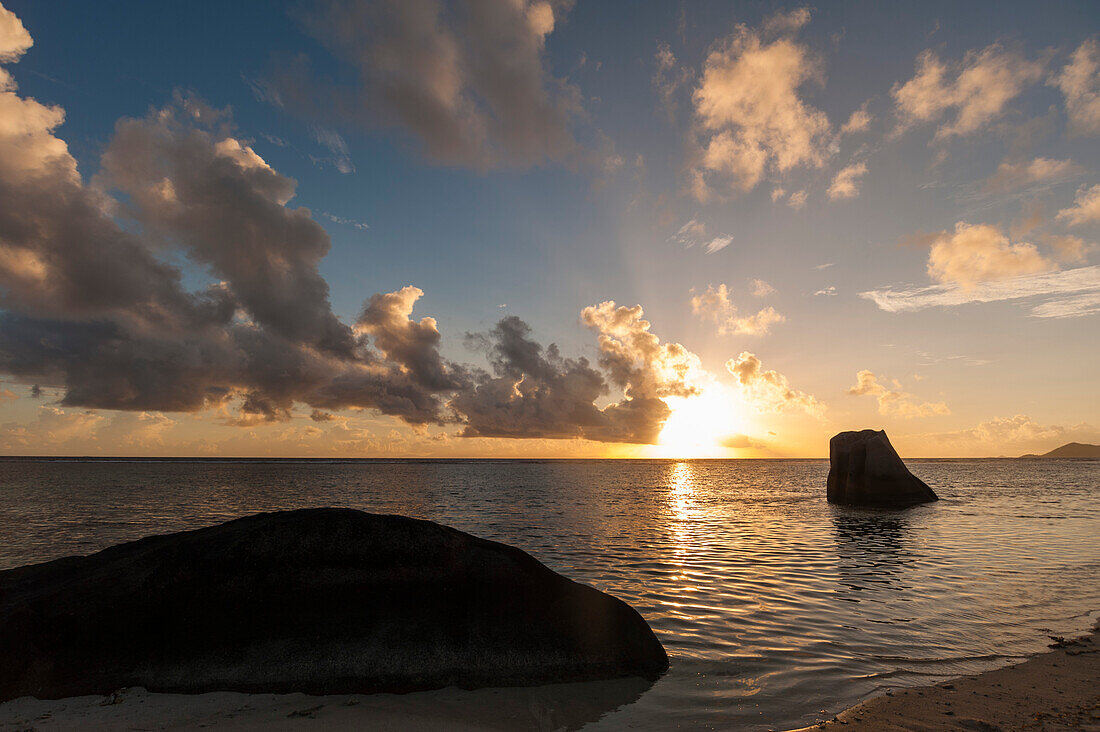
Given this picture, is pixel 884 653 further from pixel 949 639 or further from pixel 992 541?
pixel 992 541

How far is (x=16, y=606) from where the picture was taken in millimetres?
6027

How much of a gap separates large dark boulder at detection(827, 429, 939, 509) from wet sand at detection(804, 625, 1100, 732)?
2946 centimetres

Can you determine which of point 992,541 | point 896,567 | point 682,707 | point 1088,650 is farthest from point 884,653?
point 992,541

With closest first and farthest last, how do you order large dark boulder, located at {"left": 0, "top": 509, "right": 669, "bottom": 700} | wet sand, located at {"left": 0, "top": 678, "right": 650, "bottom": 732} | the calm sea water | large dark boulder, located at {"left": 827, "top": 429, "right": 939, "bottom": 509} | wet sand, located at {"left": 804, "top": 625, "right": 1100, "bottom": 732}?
wet sand, located at {"left": 0, "top": 678, "right": 650, "bottom": 732} → wet sand, located at {"left": 804, "top": 625, "right": 1100, "bottom": 732} → large dark boulder, located at {"left": 0, "top": 509, "right": 669, "bottom": 700} → the calm sea water → large dark boulder, located at {"left": 827, "top": 429, "right": 939, "bottom": 509}

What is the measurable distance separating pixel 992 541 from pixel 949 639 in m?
13.9

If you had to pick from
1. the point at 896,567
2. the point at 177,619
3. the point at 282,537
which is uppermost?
the point at 282,537

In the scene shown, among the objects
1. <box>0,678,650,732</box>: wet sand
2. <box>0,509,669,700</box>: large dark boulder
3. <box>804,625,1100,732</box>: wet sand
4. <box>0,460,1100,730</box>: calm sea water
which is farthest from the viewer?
<box>0,460,1100,730</box>: calm sea water

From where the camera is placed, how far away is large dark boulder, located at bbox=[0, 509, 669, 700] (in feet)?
18.7

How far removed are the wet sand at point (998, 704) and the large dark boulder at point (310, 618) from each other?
2.55m

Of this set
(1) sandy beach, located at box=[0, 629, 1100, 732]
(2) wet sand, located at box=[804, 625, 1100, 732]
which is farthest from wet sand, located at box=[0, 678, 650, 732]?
(2) wet sand, located at box=[804, 625, 1100, 732]

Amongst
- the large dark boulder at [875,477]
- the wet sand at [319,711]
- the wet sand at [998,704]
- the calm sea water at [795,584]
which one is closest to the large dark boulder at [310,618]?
the wet sand at [319,711]

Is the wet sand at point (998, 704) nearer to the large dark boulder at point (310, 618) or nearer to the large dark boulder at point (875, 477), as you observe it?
the large dark boulder at point (310, 618)

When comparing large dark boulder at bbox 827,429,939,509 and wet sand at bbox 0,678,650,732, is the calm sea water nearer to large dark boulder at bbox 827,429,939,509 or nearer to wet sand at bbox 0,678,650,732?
wet sand at bbox 0,678,650,732

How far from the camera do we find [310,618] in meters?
6.15
